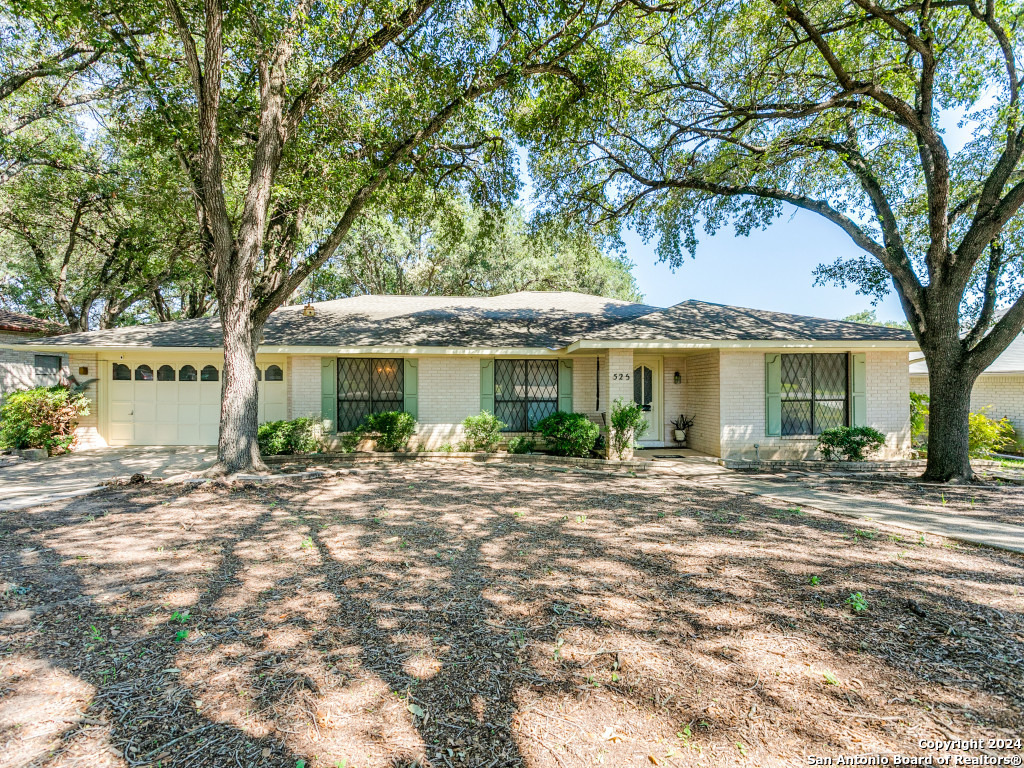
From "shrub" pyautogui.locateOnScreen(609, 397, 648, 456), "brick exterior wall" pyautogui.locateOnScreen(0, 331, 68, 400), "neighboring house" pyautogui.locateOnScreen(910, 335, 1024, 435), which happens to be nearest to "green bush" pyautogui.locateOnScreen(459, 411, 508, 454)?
"shrub" pyautogui.locateOnScreen(609, 397, 648, 456)

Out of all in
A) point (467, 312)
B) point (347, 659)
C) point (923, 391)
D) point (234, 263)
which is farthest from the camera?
point (923, 391)

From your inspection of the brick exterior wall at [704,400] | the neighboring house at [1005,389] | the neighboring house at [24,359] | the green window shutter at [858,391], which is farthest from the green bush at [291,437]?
the neighboring house at [1005,389]

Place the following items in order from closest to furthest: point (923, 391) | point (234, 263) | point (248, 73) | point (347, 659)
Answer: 1. point (347, 659)
2. point (234, 263)
3. point (248, 73)
4. point (923, 391)

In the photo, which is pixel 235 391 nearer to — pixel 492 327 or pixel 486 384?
pixel 486 384

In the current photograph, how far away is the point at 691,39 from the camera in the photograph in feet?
28.9

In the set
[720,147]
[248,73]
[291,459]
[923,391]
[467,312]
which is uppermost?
[248,73]

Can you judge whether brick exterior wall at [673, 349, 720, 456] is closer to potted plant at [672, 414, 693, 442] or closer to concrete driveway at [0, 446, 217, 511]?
potted plant at [672, 414, 693, 442]

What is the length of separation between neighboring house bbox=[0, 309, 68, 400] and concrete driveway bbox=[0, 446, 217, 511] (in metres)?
2.36

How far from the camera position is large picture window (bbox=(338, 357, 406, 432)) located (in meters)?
11.0

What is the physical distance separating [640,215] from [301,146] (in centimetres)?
776

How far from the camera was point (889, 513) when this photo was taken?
235 inches

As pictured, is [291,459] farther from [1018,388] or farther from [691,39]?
[1018,388]

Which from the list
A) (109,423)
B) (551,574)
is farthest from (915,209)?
(109,423)

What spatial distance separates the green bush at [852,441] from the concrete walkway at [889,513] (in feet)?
6.63
